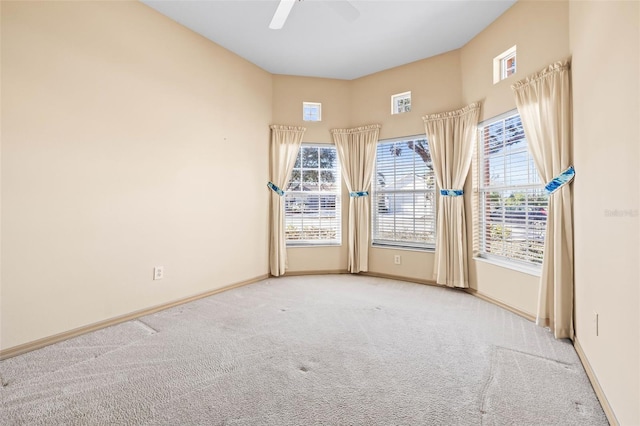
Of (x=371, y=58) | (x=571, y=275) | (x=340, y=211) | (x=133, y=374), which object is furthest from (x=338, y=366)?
(x=371, y=58)

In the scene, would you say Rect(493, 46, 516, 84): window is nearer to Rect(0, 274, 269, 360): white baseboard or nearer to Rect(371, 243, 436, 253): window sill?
Rect(371, 243, 436, 253): window sill

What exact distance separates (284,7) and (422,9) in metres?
1.67

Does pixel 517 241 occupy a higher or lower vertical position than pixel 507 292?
higher

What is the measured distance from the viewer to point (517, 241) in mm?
3115

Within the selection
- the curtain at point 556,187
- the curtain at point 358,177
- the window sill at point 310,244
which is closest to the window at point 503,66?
the curtain at point 556,187

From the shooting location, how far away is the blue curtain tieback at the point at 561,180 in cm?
241

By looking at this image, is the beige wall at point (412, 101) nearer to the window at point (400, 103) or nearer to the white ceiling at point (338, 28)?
the window at point (400, 103)

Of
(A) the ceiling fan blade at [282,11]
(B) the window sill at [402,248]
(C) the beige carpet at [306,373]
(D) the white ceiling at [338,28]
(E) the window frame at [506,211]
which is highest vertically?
(D) the white ceiling at [338,28]

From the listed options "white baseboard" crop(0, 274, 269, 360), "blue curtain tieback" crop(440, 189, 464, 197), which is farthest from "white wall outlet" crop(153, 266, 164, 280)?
"blue curtain tieback" crop(440, 189, 464, 197)

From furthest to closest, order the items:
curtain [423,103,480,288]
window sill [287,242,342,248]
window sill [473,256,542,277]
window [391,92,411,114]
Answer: window sill [287,242,342,248] < window [391,92,411,114] < curtain [423,103,480,288] < window sill [473,256,542,277]

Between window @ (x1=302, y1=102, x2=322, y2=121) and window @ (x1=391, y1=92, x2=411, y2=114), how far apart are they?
1.13 meters

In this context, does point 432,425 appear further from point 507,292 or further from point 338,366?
point 507,292

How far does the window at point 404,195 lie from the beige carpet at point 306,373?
148 cm

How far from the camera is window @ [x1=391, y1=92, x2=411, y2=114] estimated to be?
14.2 ft
